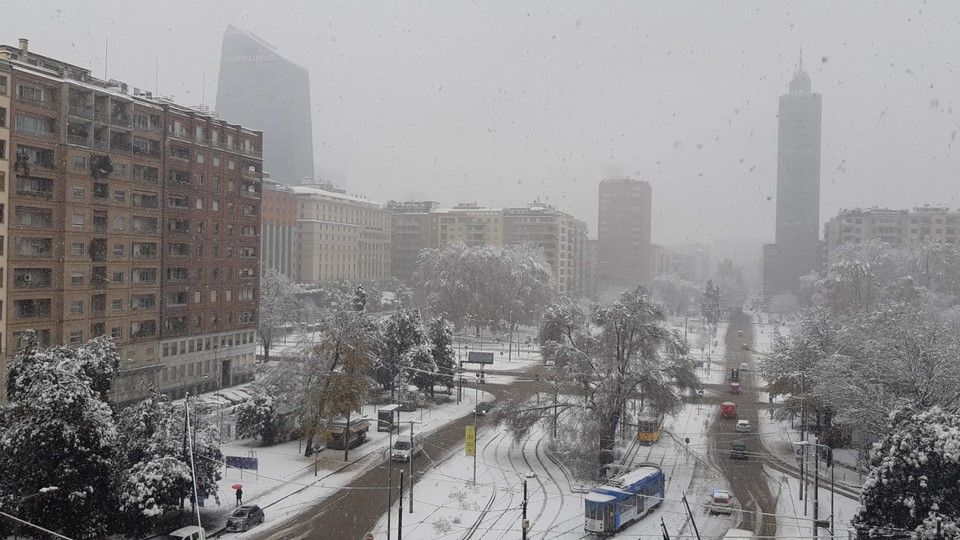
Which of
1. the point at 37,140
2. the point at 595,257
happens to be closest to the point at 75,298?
the point at 37,140

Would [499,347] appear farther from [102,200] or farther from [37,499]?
[37,499]

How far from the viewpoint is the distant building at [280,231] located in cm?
12225

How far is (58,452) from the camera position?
88.7 ft

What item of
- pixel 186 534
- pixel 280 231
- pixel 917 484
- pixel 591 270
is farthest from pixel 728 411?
pixel 591 270

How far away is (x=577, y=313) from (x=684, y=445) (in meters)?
33.5

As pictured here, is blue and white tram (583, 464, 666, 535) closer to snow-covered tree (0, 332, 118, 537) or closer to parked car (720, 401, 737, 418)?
snow-covered tree (0, 332, 118, 537)

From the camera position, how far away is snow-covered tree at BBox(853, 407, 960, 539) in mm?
24875

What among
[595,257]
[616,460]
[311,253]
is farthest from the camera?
[595,257]

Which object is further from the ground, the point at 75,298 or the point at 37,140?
the point at 37,140

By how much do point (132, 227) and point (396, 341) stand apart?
20691mm

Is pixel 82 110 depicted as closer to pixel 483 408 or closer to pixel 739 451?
pixel 483 408

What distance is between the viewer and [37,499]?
26.6 m

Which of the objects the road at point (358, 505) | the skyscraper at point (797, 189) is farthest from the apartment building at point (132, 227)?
the skyscraper at point (797, 189)

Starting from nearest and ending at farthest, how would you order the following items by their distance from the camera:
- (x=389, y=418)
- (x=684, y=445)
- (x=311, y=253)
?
(x=684, y=445) → (x=389, y=418) → (x=311, y=253)
